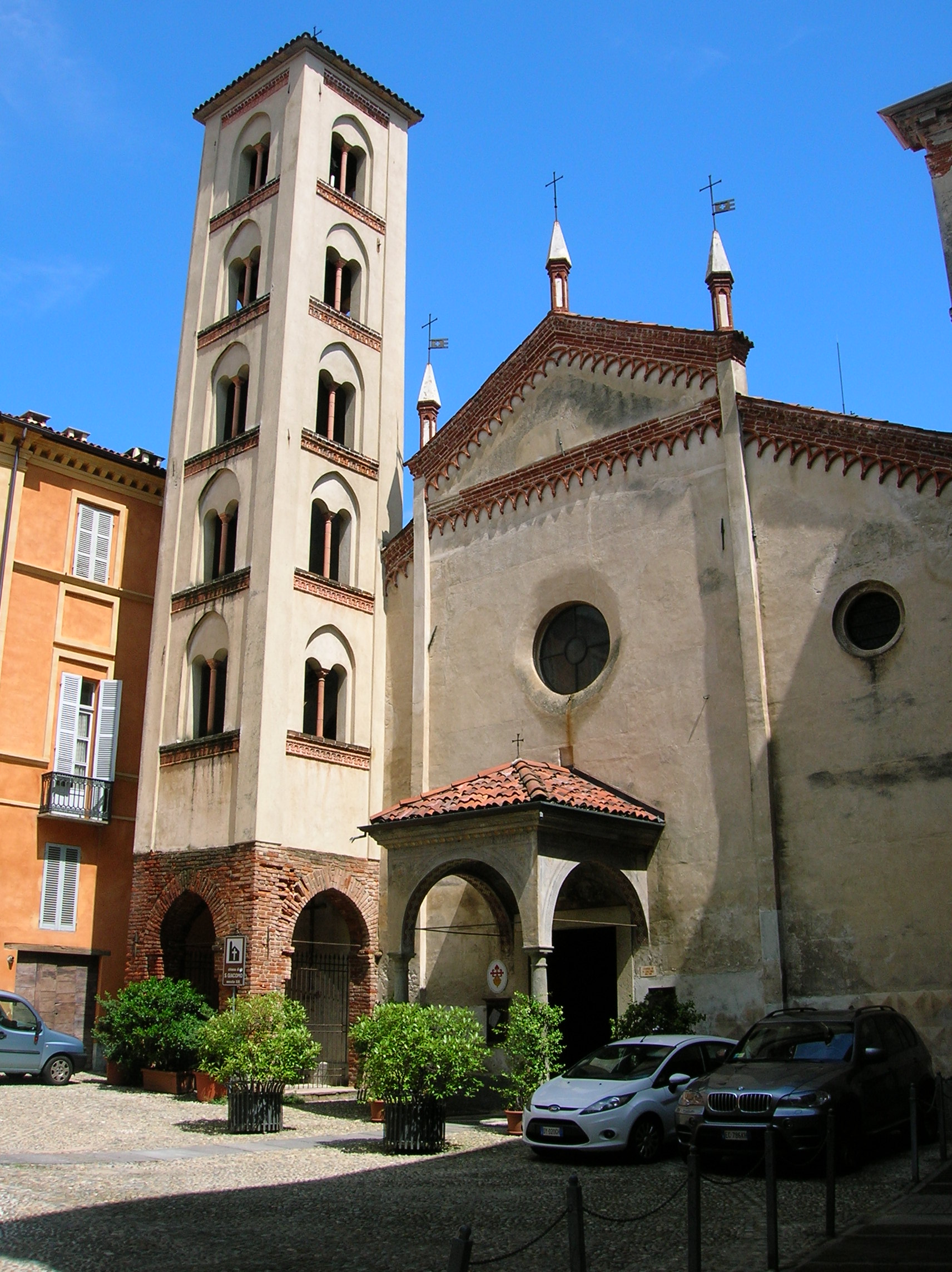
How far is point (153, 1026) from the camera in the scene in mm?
18359

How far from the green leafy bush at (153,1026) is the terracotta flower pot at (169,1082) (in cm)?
13

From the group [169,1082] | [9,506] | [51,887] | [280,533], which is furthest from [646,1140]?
[9,506]

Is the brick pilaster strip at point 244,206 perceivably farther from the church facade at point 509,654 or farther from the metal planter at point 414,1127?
the metal planter at point 414,1127

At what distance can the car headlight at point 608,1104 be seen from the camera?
464 inches

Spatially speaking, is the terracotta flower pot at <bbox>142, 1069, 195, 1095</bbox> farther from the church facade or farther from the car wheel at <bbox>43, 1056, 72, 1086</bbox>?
the church facade

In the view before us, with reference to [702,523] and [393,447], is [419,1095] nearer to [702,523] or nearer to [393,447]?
[702,523]

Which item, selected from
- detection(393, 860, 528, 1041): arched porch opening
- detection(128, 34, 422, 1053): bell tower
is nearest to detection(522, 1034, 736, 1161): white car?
detection(393, 860, 528, 1041): arched porch opening

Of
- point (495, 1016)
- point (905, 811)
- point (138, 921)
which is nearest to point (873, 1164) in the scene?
point (905, 811)

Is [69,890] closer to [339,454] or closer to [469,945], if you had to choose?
[469,945]

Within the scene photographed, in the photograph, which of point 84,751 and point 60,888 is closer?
point 60,888

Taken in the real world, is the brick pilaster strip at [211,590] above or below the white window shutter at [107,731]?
above

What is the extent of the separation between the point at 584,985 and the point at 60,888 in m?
10.1

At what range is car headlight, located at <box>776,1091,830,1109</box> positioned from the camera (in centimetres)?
1073

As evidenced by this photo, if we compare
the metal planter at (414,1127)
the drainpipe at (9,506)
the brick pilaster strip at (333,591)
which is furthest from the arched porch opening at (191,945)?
the metal planter at (414,1127)
